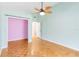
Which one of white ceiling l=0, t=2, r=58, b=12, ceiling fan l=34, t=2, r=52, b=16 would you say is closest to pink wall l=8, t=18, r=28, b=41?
white ceiling l=0, t=2, r=58, b=12

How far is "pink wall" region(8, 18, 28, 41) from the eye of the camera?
182 cm

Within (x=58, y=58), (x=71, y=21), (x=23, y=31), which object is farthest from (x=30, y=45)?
(x=71, y=21)

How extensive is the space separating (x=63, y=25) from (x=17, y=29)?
0.90m

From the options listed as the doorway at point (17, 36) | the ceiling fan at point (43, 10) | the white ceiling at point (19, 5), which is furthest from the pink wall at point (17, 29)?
the ceiling fan at point (43, 10)

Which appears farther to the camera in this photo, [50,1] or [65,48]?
[65,48]

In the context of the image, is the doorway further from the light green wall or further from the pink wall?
the light green wall

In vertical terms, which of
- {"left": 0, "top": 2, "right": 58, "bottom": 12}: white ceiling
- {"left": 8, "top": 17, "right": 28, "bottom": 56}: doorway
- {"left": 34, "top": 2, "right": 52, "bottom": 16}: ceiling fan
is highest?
{"left": 0, "top": 2, "right": 58, "bottom": 12}: white ceiling

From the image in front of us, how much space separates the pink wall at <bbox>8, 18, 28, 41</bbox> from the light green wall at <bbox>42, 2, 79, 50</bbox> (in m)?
0.37

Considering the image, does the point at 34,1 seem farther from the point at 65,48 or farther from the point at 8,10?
the point at 65,48

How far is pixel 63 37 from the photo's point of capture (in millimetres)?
1876

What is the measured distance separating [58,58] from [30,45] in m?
0.59

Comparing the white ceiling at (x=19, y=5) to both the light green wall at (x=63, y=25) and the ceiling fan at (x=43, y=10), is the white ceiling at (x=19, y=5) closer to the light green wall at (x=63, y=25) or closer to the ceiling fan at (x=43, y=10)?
the ceiling fan at (x=43, y=10)

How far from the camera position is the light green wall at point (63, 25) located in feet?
5.85

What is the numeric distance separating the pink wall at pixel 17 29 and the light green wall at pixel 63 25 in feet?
1.22
